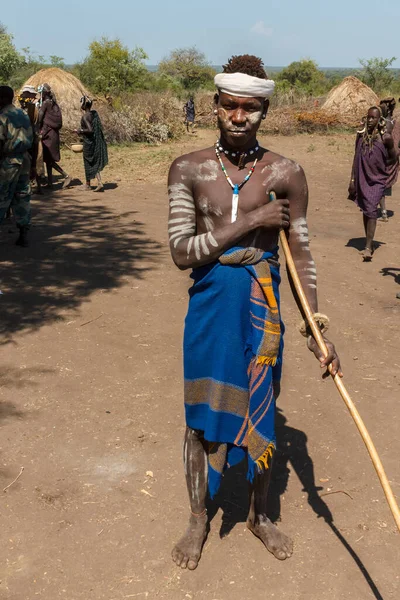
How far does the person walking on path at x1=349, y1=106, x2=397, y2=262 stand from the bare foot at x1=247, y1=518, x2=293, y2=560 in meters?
5.37

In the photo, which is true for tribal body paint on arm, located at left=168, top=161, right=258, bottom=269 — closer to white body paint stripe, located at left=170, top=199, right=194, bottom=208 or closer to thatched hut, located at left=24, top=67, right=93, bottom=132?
white body paint stripe, located at left=170, top=199, right=194, bottom=208

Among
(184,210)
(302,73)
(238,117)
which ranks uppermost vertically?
(238,117)

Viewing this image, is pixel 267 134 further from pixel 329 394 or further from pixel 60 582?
pixel 60 582

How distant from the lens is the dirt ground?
299 centimetres

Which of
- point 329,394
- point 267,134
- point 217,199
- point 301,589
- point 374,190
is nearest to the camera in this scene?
point 217,199

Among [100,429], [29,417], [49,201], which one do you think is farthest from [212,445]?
[49,201]

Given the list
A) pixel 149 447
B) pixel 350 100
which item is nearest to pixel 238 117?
→ pixel 149 447

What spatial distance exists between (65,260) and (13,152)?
132 centimetres

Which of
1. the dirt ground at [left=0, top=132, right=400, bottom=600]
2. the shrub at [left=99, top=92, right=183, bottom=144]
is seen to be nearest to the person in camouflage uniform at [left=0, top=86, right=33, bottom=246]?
the dirt ground at [left=0, top=132, right=400, bottom=600]

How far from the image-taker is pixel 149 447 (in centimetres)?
395

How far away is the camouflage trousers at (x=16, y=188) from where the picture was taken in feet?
24.5

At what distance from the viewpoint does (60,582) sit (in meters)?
2.93

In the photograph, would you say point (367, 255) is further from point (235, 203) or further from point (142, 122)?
point (142, 122)

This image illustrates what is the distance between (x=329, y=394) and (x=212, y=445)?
1886 millimetres
